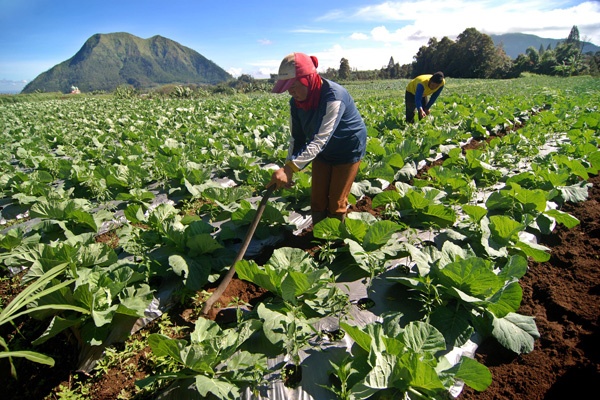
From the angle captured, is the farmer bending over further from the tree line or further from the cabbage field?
the tree line

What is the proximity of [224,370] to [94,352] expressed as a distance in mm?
915

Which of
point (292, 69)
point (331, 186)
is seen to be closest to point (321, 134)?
point (292, 69)

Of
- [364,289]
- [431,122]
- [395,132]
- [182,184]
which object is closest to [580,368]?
[364,289]

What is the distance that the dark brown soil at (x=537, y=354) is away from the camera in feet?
5.47

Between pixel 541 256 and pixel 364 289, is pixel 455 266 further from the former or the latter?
pixel 541 256

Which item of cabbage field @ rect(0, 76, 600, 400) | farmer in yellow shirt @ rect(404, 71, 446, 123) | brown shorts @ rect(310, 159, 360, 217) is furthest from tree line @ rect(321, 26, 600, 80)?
brown shorts @ rect(310, 159, 360, 217)

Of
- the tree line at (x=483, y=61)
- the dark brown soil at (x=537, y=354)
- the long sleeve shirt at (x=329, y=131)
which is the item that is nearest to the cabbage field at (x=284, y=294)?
the dark brown soil at (x=537, y=354)

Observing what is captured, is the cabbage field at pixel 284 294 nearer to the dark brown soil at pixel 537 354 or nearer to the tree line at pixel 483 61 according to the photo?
the dark brown soil at pixel 537 354

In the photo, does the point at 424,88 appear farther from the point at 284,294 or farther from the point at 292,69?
the point at 284,294

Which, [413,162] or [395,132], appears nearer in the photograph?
[413,162]

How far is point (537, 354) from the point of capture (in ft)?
5.98

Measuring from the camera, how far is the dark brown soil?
1.67 meters

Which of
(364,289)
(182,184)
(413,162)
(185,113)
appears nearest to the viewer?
(364,289)

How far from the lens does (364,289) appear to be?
2291mm
